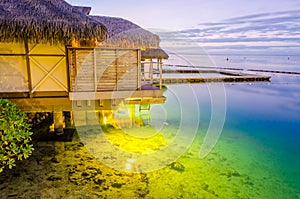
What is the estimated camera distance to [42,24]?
431 cm

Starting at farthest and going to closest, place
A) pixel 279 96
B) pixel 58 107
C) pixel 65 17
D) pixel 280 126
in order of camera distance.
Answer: pixel 279 96 < pixel 280 126 < pixel 58 107 < pixel 65 17

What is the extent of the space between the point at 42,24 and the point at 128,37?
1.74 metres

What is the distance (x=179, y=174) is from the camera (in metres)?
5.12

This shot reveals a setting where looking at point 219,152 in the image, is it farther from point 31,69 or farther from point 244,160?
point 31,69

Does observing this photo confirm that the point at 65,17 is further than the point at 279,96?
No

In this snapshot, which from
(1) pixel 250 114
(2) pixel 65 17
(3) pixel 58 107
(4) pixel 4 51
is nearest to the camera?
(2) pixel 65 17

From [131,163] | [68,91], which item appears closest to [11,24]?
[68,91]

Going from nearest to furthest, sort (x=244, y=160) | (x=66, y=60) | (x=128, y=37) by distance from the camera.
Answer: (x=66, y=60)
(x=128, y=37)
(x=244, y=160)

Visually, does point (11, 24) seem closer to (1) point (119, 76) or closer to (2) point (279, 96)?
(1) point (119, 76)

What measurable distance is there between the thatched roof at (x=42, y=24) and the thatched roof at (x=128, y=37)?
0.43 meters

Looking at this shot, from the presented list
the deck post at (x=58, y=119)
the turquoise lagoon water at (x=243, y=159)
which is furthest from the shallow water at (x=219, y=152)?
the deck post at (x=58, y=119)

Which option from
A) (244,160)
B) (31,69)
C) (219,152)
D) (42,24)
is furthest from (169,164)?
(42,24)

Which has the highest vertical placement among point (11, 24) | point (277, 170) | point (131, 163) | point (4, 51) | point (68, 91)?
point (11, 24)

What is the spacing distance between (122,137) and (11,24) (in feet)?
13.9
